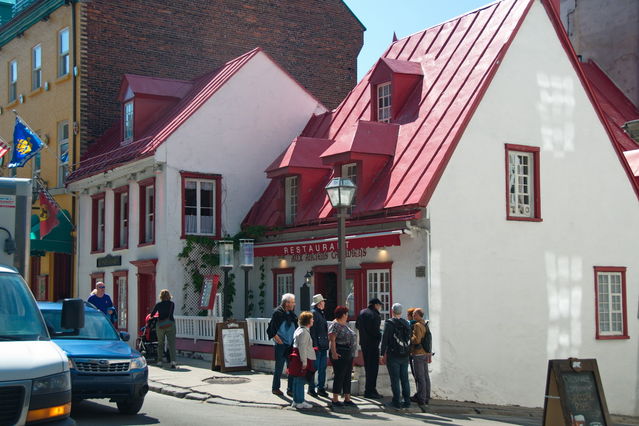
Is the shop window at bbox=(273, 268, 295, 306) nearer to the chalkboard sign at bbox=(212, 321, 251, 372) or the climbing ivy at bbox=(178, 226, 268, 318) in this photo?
the climbing ivy at bbox=(178, 226, 268, 318)

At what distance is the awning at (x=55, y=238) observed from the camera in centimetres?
2884

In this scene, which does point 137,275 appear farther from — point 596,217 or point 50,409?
point 50,409

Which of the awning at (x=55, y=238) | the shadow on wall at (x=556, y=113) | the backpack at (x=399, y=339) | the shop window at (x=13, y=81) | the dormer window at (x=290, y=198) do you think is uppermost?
the shop window at (x=13, y=81)

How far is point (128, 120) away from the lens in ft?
91.5

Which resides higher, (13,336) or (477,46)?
(477,46)

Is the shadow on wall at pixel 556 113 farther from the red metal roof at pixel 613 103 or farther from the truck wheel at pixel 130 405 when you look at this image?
the truck wheel at pixel 130 405

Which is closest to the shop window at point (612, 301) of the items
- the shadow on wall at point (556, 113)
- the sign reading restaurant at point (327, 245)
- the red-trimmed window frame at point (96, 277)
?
the shadow on wall at point (556, 113)

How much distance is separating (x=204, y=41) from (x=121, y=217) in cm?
817

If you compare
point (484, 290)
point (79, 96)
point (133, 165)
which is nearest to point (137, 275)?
point (133, 165)

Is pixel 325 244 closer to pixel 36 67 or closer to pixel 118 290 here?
pixel 118 290

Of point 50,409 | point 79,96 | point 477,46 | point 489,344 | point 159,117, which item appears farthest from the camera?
point 79,96

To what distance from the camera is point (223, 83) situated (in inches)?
1005

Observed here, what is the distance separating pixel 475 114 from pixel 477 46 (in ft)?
8.01

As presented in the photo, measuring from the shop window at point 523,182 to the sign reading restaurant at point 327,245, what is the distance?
3387 mm
